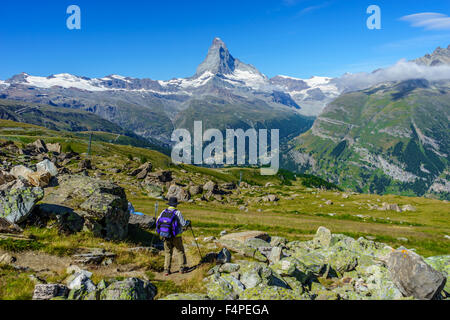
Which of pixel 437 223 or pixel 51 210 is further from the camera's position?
pixel 437 223

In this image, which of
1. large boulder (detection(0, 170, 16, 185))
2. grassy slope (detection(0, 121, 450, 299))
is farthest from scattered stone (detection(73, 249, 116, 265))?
large boulder (detection(0, 170, 16, 185))

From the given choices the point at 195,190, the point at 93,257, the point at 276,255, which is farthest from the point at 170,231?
the point at 195,190

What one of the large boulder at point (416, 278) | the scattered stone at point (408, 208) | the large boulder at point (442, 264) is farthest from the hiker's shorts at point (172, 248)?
the scattered stone at point (408, 208)

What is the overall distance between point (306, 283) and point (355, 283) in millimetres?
3433

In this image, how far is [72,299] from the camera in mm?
9664

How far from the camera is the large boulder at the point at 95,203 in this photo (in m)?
19.1

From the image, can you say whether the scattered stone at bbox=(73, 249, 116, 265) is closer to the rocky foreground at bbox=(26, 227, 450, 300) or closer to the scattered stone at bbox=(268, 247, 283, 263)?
the rocky foreground at bbox=(26, 227, 450, 300)

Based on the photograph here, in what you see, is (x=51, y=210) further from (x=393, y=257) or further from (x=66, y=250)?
(x=393, y=257)

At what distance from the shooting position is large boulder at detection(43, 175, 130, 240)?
19094mm

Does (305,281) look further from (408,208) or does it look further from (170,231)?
(408,208)

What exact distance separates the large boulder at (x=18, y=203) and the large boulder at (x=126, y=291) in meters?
10.5

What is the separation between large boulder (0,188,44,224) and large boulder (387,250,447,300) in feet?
76.7

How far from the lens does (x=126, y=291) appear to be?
10.3 m
